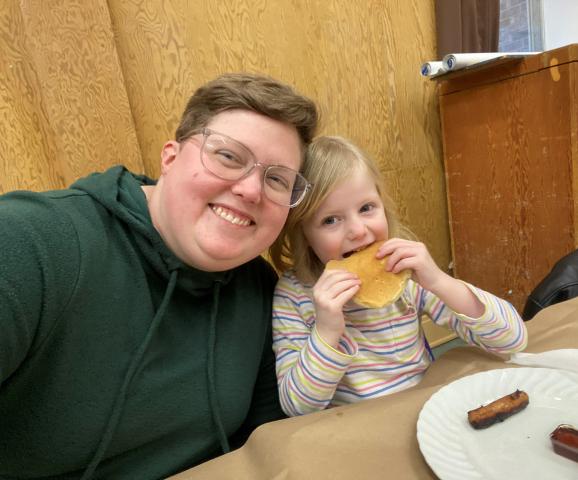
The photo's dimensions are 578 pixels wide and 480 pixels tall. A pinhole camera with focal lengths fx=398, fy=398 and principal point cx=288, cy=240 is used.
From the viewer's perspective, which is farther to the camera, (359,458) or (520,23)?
(520,23)

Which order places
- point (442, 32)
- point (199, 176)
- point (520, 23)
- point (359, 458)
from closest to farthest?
point (359, 458) < point (199, 176) < point (442, 32) < point (520, 23)

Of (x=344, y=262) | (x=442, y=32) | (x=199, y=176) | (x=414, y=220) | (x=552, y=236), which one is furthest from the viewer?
(x=414, y=220)

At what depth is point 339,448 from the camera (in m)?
0.67

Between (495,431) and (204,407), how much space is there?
601 mm

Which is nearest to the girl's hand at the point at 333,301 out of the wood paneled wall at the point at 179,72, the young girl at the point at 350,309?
the young girl at the point at 350,309

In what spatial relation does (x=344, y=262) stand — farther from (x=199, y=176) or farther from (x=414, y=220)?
(x=414, y=220)

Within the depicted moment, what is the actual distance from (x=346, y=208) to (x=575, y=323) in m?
0.61

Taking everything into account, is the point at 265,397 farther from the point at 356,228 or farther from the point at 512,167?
the point at 512,167

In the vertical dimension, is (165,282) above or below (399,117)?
below

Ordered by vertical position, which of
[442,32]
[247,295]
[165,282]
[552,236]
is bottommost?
[552,236]

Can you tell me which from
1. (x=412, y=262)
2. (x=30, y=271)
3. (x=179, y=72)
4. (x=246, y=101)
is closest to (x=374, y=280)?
(x=412, y=262)

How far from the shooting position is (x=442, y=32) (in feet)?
7.56

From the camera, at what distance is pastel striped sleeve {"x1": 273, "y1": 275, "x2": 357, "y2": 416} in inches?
36.2

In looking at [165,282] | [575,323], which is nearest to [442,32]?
[575,323]
